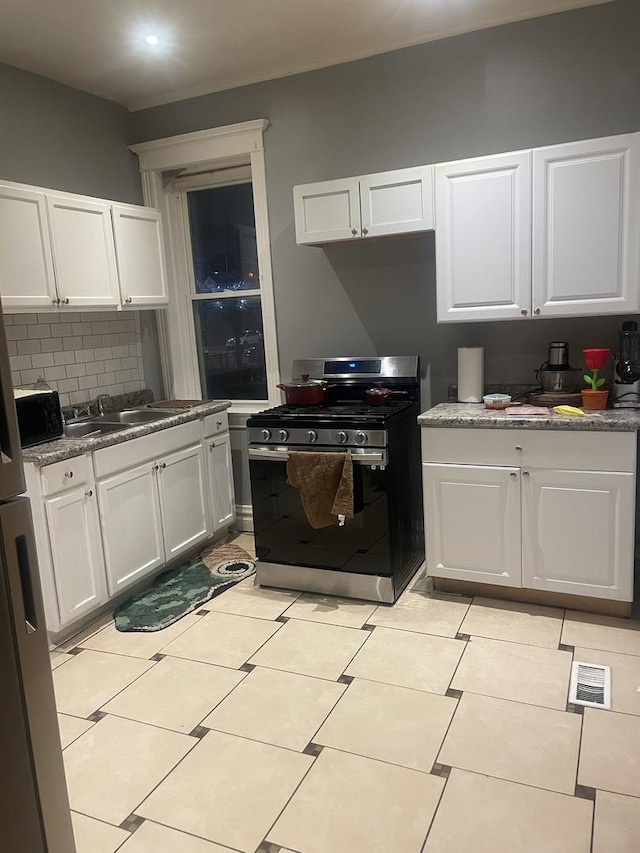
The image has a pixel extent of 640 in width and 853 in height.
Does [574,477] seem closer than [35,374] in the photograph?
Yes

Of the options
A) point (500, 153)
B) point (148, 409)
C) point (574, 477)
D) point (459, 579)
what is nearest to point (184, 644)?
point (459, 579)

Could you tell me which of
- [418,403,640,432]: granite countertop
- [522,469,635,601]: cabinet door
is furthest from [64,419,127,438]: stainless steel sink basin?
[522,469,635,601]: cabinet door

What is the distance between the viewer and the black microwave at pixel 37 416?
117 inches

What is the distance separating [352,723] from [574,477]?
141 cm

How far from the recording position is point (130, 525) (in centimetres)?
336

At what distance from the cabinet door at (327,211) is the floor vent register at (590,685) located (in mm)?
2246

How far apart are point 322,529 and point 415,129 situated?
84.9 inches

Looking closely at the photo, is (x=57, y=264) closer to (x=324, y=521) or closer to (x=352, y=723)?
(x=324, y=521)

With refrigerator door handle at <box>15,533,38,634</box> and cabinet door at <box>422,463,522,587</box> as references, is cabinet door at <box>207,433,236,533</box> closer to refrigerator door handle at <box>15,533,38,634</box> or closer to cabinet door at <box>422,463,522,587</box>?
cabinet door at <box>422,463,522,587</box>

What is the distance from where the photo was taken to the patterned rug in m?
→ 3.23

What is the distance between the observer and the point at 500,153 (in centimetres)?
331

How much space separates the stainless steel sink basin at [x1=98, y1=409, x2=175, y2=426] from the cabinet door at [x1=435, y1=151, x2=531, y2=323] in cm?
179

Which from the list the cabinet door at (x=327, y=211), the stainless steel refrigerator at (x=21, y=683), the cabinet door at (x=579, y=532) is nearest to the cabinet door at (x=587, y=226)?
the cabinet door at (x=579, y=532)

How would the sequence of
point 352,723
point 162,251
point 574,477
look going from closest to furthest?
point 352,723
point 574,477
point 162,251
